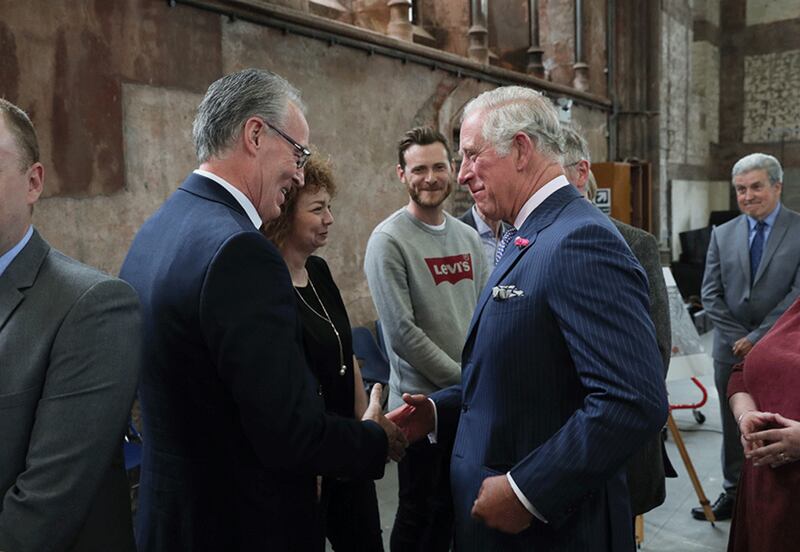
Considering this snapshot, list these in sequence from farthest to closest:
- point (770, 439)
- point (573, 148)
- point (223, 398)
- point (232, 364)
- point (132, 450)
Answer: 1. point (132, 450)
2. point (573, 148)
3. point (770, 439)
4. point (223, 398)
5. point (232, 364)

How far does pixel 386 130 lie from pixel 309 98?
2.77ft

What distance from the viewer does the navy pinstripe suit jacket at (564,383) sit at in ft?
4.72

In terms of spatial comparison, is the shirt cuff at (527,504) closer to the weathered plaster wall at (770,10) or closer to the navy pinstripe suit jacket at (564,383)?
the navy pinstripe suit jacket at (564,383)

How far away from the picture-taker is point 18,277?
1323 mm

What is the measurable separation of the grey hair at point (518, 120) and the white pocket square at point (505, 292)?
1.04ft

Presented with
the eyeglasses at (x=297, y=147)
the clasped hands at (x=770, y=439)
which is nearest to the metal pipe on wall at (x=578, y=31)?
the clasped hands at (x=770, y=439)

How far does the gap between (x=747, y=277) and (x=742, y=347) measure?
43 cm

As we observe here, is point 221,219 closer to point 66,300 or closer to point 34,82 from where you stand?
point 66,300

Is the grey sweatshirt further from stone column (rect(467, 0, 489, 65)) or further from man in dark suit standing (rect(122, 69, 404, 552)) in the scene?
stone column (rect(467, 0, 489, 65))

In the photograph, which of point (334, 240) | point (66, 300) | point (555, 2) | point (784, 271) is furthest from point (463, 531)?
point (555, 2)

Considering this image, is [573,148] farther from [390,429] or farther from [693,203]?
[693,203]

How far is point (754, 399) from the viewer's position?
2.22m

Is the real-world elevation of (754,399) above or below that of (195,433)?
below

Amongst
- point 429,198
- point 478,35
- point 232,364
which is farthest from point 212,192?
point 478,35
